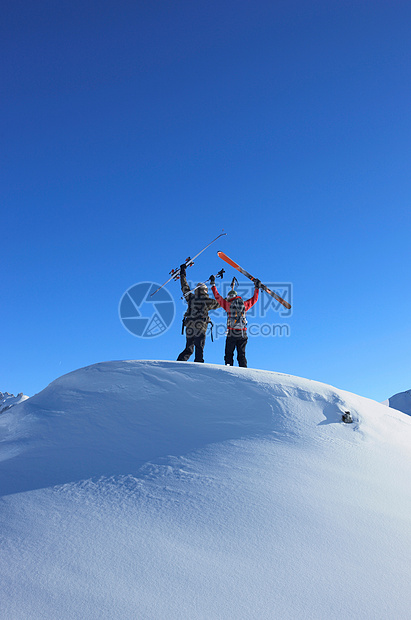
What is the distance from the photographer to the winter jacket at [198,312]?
964cm

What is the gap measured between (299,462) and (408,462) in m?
1.85

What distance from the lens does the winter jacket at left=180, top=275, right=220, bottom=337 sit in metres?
9.64

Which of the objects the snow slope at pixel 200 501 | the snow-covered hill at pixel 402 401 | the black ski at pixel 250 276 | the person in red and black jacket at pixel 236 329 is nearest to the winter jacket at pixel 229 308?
the person in red and black jacket at pixel 236 329

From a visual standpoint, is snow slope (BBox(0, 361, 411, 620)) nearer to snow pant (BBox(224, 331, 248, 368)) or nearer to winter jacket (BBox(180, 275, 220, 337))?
snow pant (BBox(224, 331, 248, 368))

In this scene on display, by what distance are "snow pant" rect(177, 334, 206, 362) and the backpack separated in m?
0.80

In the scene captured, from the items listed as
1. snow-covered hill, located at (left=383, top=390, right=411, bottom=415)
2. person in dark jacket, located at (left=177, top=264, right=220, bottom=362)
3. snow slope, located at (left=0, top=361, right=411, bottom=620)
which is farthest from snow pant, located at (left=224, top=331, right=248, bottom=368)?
snow-covered hill, located at (left=383, top=390, right=411, bottom=415)

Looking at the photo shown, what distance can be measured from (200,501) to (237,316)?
20.7 feet

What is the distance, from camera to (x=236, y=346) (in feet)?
31.9

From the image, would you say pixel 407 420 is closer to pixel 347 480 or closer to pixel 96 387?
pixel 347 480

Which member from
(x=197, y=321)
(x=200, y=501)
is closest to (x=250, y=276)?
(x=197, y=321)

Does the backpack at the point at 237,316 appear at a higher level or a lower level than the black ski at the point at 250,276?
lower

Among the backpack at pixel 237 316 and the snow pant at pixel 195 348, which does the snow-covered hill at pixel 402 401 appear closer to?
the backpack at pixel 237 316

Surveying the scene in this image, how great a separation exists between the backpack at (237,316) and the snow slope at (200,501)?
10.9ft

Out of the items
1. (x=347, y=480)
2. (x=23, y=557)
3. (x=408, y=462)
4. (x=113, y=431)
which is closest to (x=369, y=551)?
(x=347, y=480)
